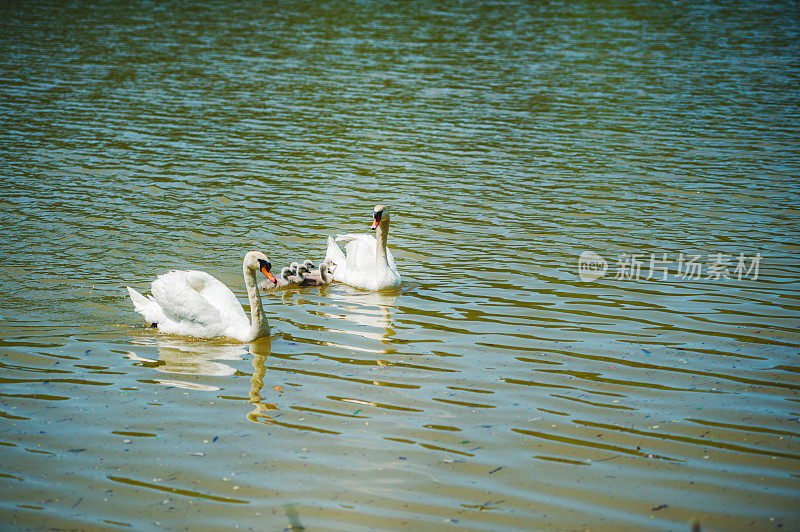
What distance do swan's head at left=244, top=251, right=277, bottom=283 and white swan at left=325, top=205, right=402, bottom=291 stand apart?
2.14m

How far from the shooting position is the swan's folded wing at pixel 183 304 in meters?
9.88

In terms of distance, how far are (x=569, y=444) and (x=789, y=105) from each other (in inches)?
760

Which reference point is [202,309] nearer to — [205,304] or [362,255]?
[205,304]

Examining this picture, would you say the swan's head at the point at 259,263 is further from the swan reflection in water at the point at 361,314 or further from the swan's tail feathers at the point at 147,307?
the swan's tail feathers at the point at 147,307

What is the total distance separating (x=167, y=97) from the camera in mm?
24516

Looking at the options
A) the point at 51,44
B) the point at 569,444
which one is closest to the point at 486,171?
the point at 569,444

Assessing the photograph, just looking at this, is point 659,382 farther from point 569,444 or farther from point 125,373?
point 125,373

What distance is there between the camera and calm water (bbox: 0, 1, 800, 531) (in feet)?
22.1

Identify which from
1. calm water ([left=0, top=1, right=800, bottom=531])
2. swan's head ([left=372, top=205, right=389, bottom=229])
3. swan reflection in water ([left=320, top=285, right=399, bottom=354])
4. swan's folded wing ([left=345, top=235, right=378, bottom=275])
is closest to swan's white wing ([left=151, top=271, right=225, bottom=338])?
calm water ([left=0, top=1, right=800, bottom=531])

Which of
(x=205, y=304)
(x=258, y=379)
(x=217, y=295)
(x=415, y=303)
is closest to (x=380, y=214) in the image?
(x=415, y=303)

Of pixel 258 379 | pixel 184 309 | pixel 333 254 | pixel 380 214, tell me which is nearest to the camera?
pixel 258 379

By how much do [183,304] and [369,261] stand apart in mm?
3267

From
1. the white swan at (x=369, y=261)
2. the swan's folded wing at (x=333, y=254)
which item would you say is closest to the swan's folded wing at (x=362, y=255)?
the white swan at (x=369, y=261)

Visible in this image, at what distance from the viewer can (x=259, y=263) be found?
1011cm
